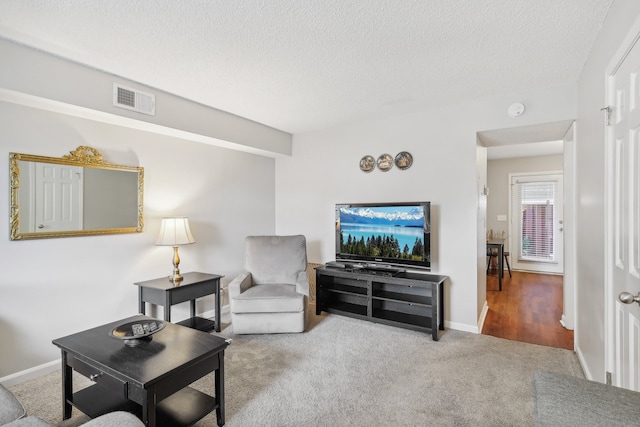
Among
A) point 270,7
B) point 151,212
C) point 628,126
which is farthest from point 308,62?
point 151,212

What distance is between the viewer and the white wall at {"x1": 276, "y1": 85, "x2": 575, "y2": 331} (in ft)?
10.6

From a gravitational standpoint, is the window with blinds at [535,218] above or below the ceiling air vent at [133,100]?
below

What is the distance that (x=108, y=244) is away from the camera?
2.90 m

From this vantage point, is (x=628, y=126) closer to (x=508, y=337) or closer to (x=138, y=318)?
(x=508, y=337)

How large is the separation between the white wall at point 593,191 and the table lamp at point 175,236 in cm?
323

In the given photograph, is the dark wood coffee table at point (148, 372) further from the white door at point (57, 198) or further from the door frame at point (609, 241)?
the door frame at point (609, 241)

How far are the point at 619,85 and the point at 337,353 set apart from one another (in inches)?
102

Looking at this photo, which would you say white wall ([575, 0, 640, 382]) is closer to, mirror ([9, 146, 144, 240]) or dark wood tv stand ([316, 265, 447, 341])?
dark wood tv stand ([316, 265, 447, 341])

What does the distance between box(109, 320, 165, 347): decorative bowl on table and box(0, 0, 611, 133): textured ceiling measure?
5.98ft

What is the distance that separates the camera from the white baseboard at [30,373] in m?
2.31

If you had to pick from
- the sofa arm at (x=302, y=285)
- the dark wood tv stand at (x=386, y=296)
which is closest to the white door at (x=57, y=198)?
the sofa arm at (x=302, y=285)

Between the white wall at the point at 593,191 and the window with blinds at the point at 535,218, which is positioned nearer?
the white wall at the point at 593,191

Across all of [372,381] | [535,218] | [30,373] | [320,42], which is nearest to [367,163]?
[320,42]

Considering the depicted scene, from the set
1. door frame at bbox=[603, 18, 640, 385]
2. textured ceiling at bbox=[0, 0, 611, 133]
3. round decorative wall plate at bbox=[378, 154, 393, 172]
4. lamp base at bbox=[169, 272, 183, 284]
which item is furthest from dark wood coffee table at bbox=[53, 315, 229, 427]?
round decorative wall plate at bbox=[378, 154, 393, 172]
